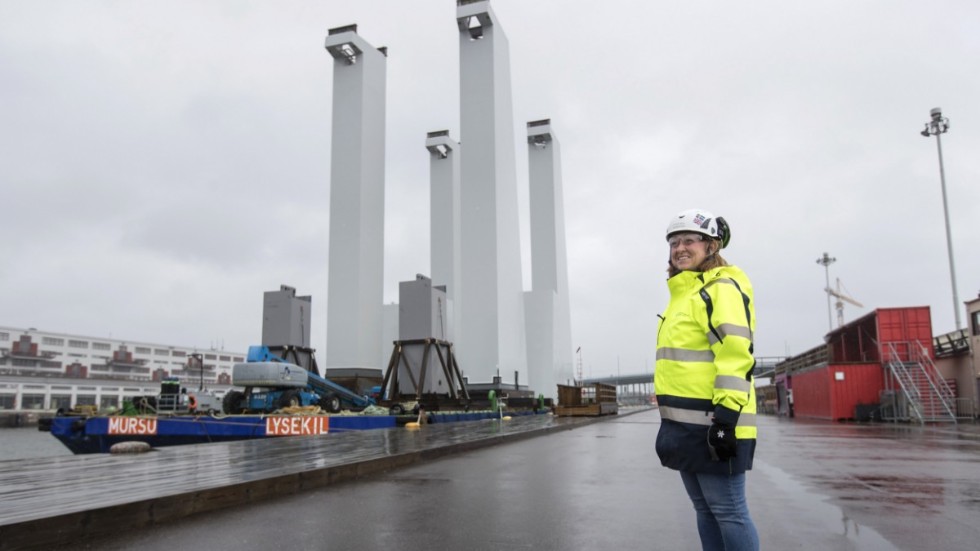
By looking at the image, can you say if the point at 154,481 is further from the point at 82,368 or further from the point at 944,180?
the point at 82,368

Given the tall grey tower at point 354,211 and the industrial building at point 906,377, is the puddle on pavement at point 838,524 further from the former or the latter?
the tall grey tower at point 354,211

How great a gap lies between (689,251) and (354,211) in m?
27.9

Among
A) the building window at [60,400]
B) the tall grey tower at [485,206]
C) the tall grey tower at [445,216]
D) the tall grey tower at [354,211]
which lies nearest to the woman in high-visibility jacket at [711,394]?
the tall grey tower at [485,206]

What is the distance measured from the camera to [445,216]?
42.5m

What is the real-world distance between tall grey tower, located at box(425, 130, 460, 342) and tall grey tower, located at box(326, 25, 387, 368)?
9604mm

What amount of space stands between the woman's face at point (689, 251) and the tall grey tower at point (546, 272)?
36760mm

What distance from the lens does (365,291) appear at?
97.5 feet

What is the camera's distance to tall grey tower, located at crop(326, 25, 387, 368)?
96.4 feet

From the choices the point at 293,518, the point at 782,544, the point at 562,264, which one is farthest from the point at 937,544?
the point at 562,264

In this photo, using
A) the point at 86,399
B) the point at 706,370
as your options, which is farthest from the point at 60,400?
the point at 706,370

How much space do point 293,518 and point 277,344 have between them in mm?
22151

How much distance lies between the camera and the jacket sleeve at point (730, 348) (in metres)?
2.29

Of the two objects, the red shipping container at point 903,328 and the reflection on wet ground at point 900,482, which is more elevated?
the red shipping container at point 903,328

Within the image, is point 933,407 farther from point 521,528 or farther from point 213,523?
point 213,523
